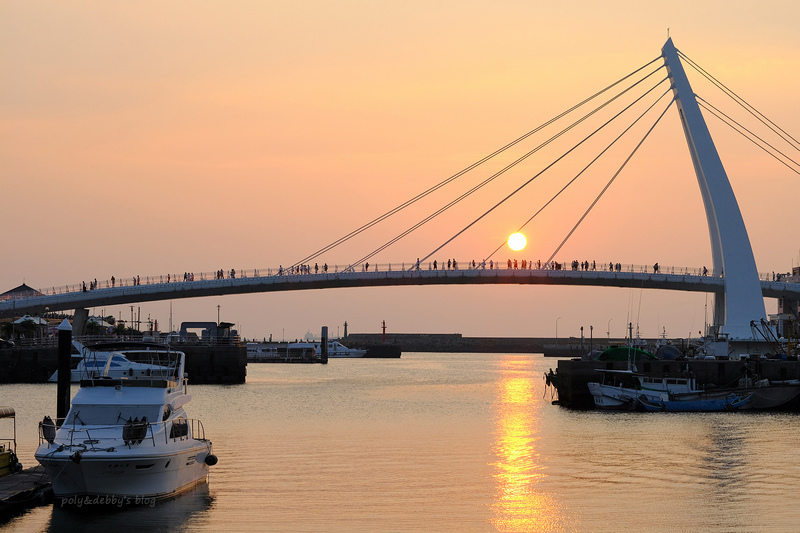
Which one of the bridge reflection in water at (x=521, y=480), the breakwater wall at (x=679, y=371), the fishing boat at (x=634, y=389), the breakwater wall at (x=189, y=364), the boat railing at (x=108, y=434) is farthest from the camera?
the breakwater wall at (x=189, y=364)

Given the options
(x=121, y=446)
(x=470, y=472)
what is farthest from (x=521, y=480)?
(x=121, y=446)

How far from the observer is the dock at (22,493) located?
24.3m

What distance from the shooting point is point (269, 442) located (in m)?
37.6

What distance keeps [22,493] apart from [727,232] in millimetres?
54689

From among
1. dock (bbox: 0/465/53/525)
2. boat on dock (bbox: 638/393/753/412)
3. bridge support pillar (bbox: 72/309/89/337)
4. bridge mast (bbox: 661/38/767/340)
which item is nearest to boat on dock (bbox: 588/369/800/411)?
boat on dock (bbox: 638/393/753/412)

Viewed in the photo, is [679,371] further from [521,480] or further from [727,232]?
[521,480]

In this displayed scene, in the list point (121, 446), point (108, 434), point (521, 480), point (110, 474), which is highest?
point (108, 434)

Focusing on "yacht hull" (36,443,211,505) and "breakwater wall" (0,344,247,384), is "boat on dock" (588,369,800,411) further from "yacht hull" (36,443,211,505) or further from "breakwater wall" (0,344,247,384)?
"yacht hull" (36,443,211,505)

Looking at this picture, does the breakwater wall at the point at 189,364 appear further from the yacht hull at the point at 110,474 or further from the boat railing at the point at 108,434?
the yacht hull at the point at 110,474

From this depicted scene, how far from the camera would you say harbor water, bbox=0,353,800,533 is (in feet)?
80.2

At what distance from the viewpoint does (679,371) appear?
5691 centimetres

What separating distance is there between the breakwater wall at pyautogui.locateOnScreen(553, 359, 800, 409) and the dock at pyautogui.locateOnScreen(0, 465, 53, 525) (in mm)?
34676

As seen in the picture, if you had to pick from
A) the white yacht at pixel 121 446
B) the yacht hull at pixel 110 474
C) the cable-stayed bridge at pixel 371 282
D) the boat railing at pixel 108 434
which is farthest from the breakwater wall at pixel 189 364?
the yacht hull at pixel 110 474

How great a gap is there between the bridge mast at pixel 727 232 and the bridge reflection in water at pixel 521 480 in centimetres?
2298
